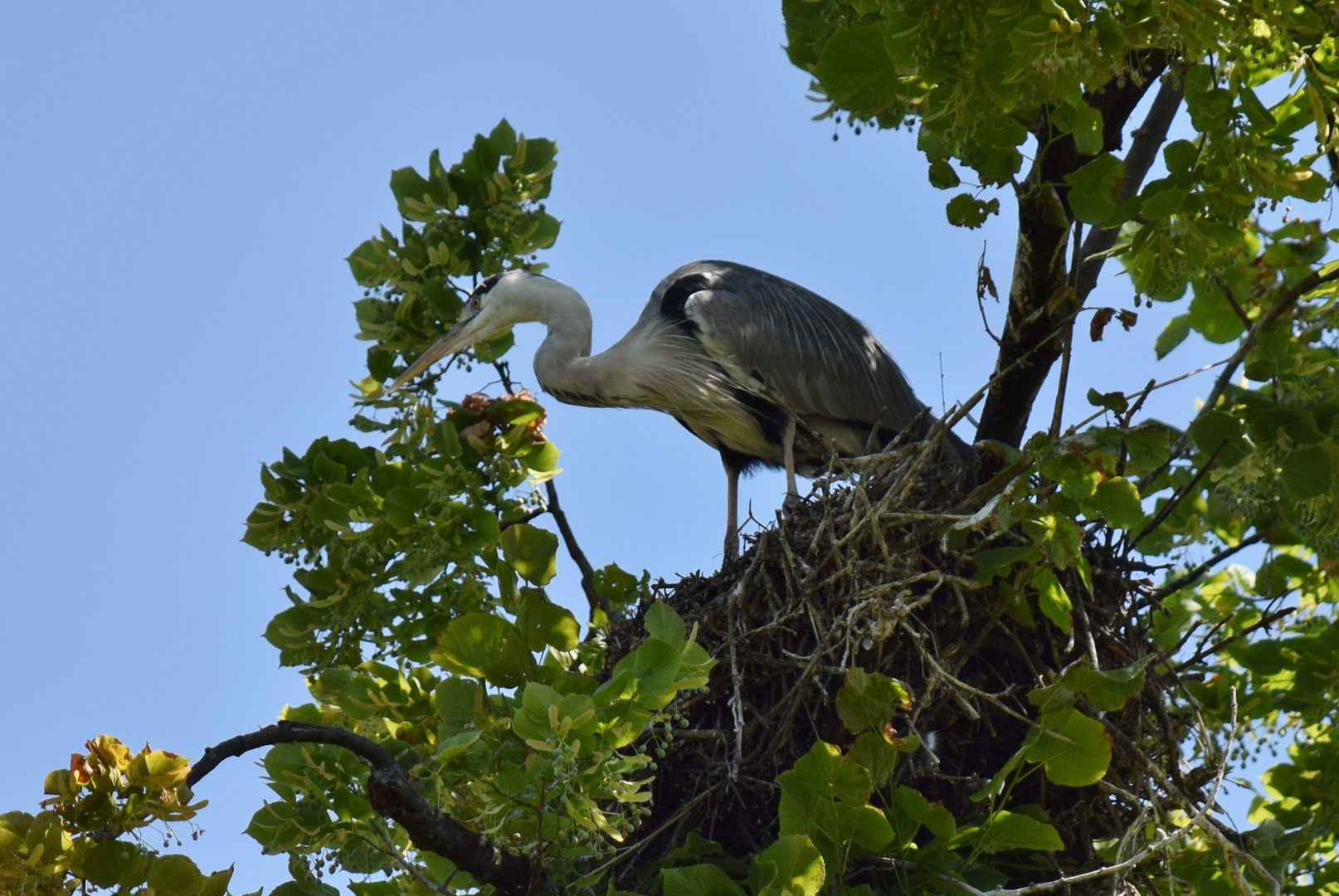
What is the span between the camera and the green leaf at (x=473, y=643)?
258 cm

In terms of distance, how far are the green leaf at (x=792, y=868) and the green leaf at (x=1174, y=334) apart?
8.44ft

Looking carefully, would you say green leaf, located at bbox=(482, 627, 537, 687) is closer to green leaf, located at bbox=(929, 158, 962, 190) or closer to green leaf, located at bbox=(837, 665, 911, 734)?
green leaf, located at bbox=(837, 665, 911, 734)

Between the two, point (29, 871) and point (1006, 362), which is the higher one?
point (1006, 362)

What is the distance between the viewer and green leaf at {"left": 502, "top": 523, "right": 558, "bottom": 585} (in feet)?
9.04

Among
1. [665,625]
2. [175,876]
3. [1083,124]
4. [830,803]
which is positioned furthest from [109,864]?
[1083,124]

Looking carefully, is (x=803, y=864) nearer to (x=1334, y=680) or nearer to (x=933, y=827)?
(x=933, y=827)

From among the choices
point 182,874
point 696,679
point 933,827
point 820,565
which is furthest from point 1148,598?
point 182,874

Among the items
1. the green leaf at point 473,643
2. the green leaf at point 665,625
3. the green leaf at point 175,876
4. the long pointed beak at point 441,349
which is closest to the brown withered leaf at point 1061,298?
the green leaf at point 665,625

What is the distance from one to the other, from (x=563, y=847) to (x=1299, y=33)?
2077mm

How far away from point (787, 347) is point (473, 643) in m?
3.18

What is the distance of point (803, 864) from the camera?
2346mm

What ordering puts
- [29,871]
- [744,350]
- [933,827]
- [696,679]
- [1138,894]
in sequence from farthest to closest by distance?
[744,350]
[1138,894]
[933,827]
[696,679]
[29,871]

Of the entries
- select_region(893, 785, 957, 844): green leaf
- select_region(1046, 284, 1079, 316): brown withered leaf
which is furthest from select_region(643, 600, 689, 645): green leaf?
select_region(1046, 284, 1079, 316): brown withered leaf

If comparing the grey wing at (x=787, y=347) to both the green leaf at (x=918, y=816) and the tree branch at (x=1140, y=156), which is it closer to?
the tree branch at (x=1140, y=156)
